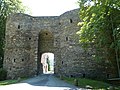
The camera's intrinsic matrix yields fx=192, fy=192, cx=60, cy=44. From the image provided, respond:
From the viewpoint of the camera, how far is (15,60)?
2312 centimetres

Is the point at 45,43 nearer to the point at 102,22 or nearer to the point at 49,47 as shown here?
the point at 49,47

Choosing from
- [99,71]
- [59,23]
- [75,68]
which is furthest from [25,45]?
[99,71]

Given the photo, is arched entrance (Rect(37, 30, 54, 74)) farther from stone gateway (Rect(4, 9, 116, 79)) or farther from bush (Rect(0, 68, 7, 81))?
bush (Rect(0, 68, 7, 81))

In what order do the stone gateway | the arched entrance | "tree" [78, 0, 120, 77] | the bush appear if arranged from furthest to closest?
the arched entrance
the bush
the stone gateway
"tree" [78, 0, 120, 77]

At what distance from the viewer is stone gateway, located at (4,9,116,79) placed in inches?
824

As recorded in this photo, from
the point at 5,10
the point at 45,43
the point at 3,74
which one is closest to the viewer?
the point at 3,74

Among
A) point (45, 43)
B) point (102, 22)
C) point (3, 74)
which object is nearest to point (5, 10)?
point (45, 43)

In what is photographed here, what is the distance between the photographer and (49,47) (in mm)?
25125

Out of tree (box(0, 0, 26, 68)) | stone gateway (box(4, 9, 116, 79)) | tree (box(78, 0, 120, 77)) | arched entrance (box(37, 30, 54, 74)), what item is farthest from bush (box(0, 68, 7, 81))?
tree (box(78, 0, 120, 77))

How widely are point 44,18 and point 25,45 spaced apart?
428 cm

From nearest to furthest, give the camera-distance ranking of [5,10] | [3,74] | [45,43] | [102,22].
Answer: [102,22] → [3,74] → [45,43] → [5,10]

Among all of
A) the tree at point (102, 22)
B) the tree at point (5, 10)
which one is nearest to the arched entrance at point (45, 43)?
the tree at point (5, 10)

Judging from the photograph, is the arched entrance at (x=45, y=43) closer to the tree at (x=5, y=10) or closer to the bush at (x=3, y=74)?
the bush at (x=3, y=74)

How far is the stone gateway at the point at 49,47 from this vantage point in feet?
68.6
